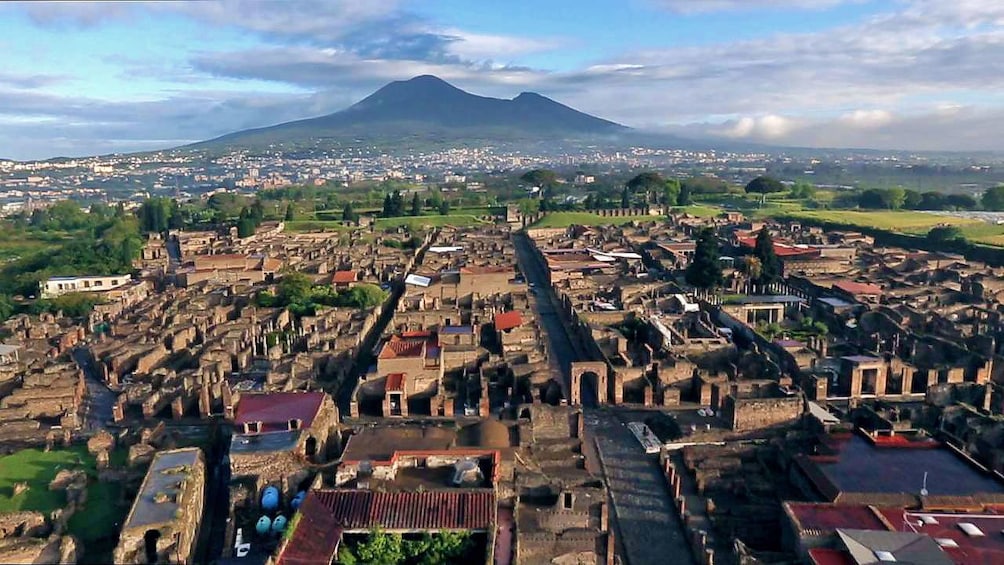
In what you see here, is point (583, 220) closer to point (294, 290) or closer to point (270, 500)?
point (294, 290)

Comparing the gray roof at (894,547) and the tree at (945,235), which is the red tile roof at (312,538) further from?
the tree at (945,235)

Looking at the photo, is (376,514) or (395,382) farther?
(395,382)

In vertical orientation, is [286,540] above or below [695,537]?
above

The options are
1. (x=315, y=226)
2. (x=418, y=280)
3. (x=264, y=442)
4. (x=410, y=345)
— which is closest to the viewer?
(x=264, y=442)

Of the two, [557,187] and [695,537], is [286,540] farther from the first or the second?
[557,187]

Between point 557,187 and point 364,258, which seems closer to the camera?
point 364,258

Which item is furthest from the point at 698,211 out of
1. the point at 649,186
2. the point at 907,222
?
the point at 907,222

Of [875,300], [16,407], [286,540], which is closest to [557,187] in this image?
[875,300]
